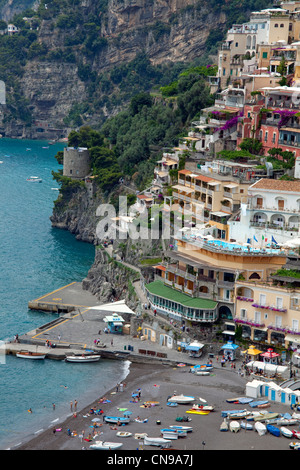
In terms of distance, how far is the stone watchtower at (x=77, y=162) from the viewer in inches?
4887

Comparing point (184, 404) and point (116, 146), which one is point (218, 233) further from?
point (116, 146)

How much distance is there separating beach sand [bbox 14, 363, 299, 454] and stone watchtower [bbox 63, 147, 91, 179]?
52499mm

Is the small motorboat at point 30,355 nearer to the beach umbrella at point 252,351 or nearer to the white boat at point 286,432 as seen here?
the beach umbrella at point 252,351

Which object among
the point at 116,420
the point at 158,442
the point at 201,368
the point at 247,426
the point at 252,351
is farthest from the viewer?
the point at 252,351

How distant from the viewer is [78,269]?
4126 inches

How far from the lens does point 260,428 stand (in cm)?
6125

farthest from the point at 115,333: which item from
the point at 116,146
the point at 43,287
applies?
the point at 116,146

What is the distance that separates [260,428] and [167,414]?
6723 mm

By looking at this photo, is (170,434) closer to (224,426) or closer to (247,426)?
(224,426)

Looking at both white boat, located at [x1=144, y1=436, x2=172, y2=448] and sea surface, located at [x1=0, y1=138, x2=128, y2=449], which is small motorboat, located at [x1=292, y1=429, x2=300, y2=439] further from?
sea surface, located at [x1=0, y1=138, x2=128, y2=449]

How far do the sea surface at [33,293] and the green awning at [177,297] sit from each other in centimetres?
634

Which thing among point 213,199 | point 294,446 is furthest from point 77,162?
point 294,446

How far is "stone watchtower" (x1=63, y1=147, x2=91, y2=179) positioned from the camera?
124125mm
